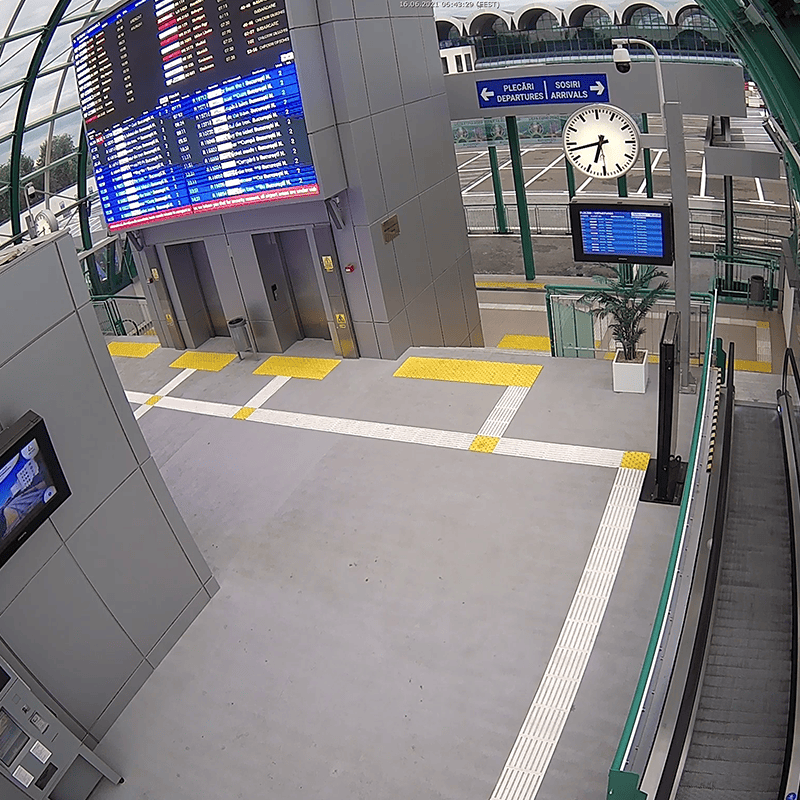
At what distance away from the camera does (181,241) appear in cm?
1350

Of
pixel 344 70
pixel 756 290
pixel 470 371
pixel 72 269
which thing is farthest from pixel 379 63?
pixel 756 290

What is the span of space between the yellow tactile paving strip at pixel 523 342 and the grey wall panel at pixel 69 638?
435 inches

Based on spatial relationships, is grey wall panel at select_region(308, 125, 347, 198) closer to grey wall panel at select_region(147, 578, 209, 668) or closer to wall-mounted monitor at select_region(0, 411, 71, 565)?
grey wall panel at select_region(147, 578, 209, 668)

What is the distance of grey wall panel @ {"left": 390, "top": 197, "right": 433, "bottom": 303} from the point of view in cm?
1237

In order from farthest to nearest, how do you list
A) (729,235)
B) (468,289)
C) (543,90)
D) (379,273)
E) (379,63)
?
1. (729,235)
2. (468,289)
3. (543,90)
4. (379,273)
5. (379,63)

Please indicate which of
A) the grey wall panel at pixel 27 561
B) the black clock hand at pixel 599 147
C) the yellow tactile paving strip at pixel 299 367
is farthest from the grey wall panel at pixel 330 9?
the grey wall panel at pixel 27 561

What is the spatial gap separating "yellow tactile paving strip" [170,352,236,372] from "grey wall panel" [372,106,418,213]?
14.3 feet

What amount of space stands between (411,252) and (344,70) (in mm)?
3229

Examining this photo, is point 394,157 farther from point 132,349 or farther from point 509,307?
point 509,307

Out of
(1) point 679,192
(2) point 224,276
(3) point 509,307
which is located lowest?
(3) point 509,307

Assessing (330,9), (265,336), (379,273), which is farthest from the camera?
(265,336)

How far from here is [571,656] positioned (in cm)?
630

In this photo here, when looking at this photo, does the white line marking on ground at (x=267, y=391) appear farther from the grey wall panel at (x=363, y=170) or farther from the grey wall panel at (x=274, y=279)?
the grey wall panel at (x=363, y=170)

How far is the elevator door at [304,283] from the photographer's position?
13.3m
